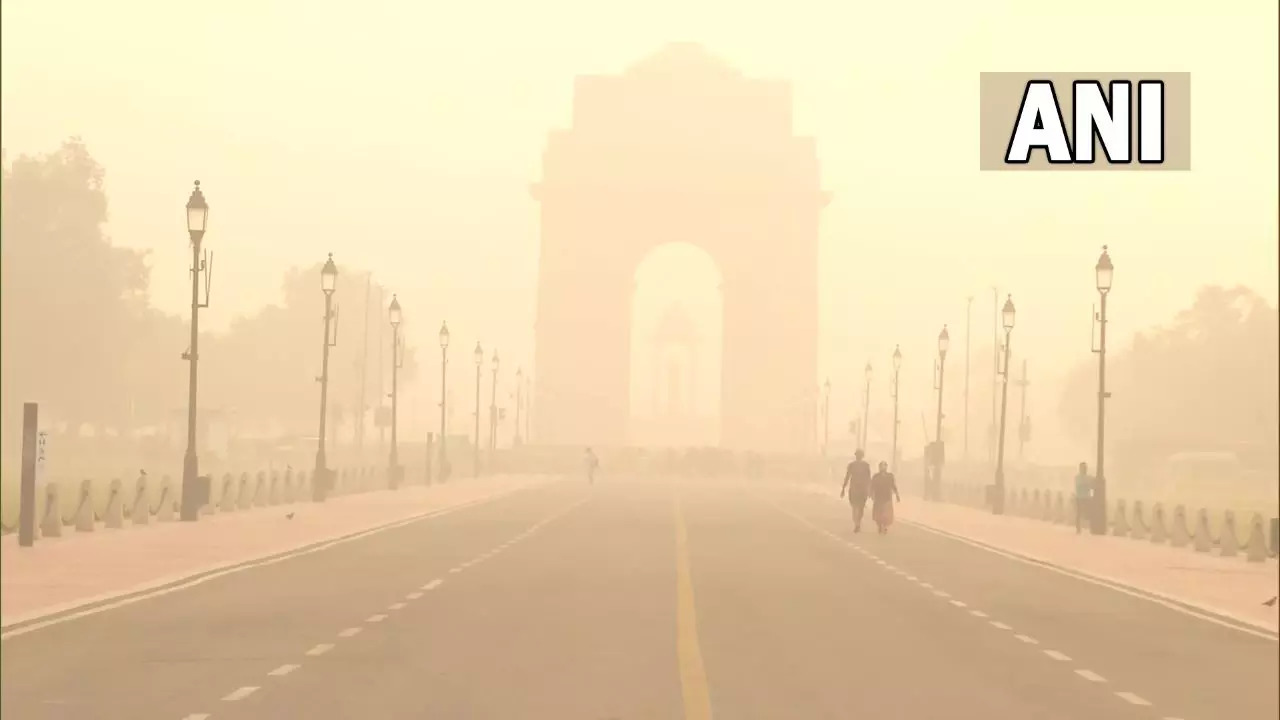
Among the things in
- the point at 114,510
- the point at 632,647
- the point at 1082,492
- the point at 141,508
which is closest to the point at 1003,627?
the point at 632,647

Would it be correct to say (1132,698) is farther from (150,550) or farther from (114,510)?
(114,510)

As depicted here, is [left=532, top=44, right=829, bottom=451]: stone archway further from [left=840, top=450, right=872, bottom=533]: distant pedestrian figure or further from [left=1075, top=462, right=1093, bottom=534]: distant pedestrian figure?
[left=840, top=450, right=872, bottom=533]: distant pedestrian figure

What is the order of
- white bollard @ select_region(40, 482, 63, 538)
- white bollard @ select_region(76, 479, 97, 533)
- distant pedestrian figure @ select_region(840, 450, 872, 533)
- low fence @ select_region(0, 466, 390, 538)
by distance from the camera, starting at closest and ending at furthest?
white bollard @ select_region(40, 482, 63, 538)
low fence @ select_region(0, 466, 390, 538)
white bollard @ select_region(76, 479, 97, 533)
distant pedestrian figure @ select_region(840, 450, 872, 533)

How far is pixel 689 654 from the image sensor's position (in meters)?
19.2

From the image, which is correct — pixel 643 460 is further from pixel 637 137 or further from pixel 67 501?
pixel 67 501

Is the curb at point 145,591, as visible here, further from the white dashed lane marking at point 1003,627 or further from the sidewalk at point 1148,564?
the sidewalk at point 1148,564

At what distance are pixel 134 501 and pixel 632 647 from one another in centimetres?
3367

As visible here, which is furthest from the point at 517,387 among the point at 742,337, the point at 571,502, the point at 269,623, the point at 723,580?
the point at 269,623

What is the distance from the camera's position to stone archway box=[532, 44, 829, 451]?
457ft

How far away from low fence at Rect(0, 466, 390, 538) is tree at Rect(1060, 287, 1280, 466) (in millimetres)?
58143

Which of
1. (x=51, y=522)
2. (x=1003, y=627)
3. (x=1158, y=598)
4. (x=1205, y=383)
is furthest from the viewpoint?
(x=1205, y=383)

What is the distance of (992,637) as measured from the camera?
71.8 feet

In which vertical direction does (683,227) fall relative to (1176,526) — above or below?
above

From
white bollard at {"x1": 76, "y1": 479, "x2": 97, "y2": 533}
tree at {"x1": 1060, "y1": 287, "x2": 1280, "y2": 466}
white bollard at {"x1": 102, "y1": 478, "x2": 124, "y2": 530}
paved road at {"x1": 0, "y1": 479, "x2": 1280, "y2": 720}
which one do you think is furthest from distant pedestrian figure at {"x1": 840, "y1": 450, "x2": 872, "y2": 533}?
tree at {"x1": 1060, "y1": 287, "x2": 1280, "y2": 466}
